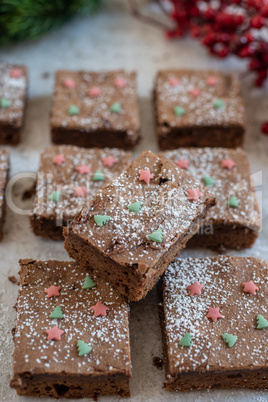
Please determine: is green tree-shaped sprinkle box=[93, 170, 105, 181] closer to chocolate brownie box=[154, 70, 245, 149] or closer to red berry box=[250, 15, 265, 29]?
chocolate brownie box=[154, 70, 245, 149]

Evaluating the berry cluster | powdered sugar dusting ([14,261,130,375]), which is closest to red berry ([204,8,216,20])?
the berry cluster

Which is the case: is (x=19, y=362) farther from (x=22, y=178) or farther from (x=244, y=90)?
(x=244, y=90)

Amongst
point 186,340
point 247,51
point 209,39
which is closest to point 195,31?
point 209,39

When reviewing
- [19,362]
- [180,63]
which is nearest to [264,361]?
[19,362]

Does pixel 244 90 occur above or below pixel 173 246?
above

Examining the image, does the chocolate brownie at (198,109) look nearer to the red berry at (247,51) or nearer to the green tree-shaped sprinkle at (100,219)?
the red berry at (247,51)

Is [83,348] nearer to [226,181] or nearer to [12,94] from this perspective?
[226,181]
